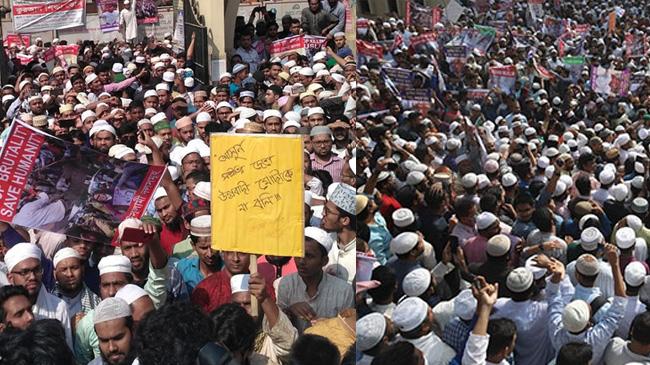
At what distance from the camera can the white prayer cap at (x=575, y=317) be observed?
3.78 m

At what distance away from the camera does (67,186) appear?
4312mm

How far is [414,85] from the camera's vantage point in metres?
10.1

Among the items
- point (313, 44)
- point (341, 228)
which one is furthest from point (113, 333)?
point (313, 44)

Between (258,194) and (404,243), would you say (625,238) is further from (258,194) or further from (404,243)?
(258,194)

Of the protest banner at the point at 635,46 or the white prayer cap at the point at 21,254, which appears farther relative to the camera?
the protest banner at the point at 635,46

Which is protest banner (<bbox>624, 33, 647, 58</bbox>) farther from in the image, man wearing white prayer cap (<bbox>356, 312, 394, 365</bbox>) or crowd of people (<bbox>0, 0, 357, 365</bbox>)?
man wearing white prayer cap (<bbox>356, 312, 394, 365</bbox>)

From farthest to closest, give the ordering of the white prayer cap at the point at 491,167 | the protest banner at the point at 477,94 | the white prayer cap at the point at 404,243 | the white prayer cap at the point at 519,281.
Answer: the protest banner at the point at 477,94, the white prayer cap at the point at 491,167, the white prayer cap at the point at 404,243, the white prayer cap at the point at 519,281

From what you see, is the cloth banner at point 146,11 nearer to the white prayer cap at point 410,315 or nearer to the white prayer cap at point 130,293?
the white prayer cap at point 130,293

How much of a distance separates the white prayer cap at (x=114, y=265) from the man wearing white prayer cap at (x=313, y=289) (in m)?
0.75

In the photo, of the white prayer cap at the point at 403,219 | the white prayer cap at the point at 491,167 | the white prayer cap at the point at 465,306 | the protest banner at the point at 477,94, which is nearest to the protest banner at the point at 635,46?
the protest banner at the point at 477,94

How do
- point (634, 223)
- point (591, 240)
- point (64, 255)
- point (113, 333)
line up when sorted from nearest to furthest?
point (113, 333) → point (64, 255) → point (591, 240) → point (634, 223)

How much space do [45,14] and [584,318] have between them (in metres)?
8.73

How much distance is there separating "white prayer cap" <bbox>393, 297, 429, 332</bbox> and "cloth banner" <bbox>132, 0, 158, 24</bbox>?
1281 centimetres

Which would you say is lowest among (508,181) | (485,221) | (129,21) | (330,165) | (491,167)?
(129,21)
